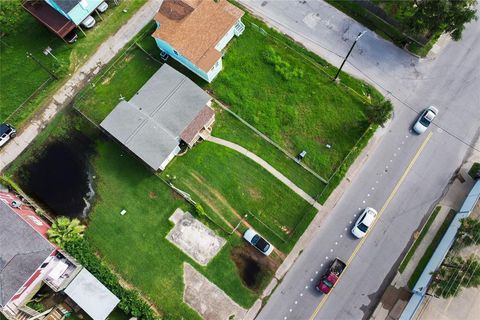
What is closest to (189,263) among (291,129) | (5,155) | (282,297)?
(282,297)

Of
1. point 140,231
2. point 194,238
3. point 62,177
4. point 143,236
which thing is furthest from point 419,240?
point 62,177

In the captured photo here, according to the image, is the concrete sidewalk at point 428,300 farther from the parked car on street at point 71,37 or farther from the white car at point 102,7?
the parked car on street at point 71,37

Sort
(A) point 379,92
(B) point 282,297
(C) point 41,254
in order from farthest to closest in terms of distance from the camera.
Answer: (A) point 379,92
(B) point 282,297
(C) point 41,254

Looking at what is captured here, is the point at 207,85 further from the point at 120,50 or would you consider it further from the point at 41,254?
the point at 41,254

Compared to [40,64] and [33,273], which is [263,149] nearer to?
[33,273]

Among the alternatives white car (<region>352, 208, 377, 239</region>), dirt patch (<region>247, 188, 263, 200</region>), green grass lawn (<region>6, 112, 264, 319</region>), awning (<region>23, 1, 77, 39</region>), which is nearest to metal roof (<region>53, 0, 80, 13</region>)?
awning (<region>23, 1, 77, 39</region>)

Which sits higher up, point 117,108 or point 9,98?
point 117,108
